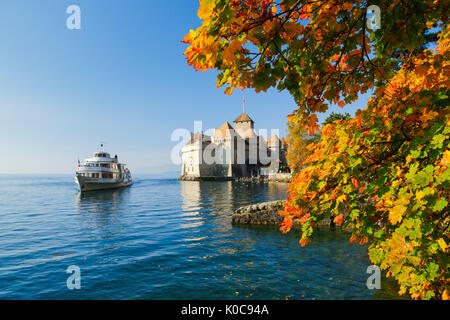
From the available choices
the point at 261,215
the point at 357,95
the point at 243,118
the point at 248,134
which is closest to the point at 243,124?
the point at 243,118

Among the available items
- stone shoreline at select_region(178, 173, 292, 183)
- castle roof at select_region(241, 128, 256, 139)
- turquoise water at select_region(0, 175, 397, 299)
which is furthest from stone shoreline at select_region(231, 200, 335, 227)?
castle roof at select_region(241, 128, 256, 139)

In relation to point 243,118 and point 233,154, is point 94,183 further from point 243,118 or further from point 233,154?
point 243,118

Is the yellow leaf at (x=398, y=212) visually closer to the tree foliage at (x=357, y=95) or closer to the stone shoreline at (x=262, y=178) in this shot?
the tree foliage at (x=357, y=95)

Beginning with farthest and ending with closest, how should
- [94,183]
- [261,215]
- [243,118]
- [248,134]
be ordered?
[243,118] → [248,134] → [94,183] → [261,215]

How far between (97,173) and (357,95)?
5105 centimetres

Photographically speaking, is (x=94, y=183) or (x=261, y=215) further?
(x=94, y=183)

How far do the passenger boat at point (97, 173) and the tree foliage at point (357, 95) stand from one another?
48.6 meters

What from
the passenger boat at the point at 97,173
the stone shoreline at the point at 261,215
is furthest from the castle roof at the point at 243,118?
the stone shoreline at the point at 261,215

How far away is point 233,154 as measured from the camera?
7875 centimetres

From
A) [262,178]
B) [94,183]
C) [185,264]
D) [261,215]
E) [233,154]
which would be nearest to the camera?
[185,264]

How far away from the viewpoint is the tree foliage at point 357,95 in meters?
2.41

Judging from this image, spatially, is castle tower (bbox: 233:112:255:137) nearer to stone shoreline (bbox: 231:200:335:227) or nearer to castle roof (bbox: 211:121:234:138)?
castle roof (bbox: 211:121:234:138)
